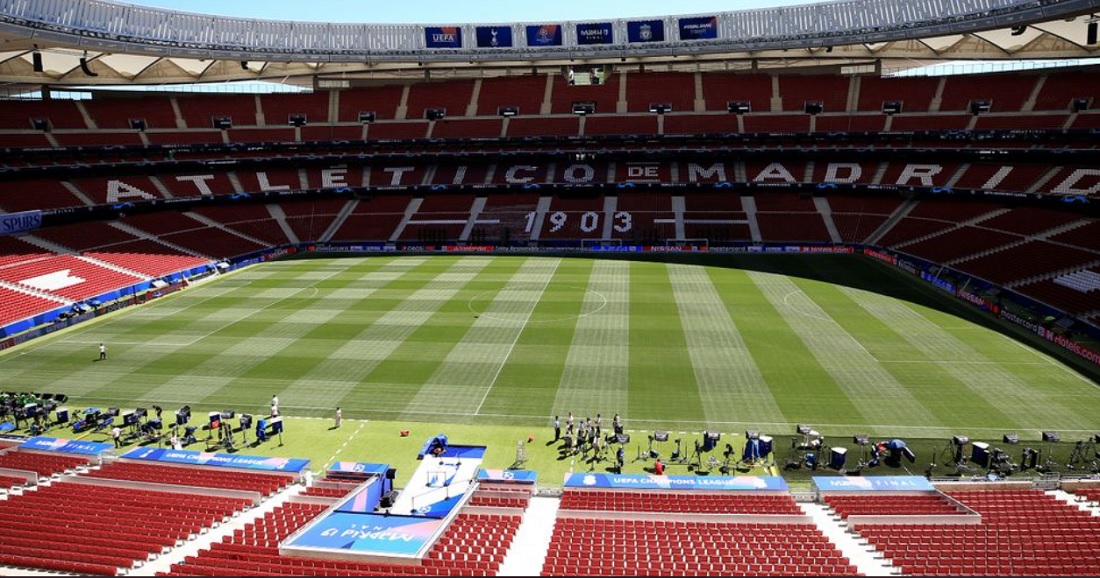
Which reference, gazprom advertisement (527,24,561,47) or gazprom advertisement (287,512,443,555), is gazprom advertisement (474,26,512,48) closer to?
gazprom advertisement (527,24,561,47)

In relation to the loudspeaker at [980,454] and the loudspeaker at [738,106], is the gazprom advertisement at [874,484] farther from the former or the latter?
the loudspeaker at [738,106]

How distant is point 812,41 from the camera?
217 feet

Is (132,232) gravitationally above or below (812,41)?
below

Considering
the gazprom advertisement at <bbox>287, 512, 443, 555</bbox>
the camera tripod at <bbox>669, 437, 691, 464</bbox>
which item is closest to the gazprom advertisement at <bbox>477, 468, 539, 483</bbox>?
the gazprom advertisement at <bbox>287, 512, 443, 555</bbox>

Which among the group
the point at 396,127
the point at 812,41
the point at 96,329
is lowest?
the point at 96,329

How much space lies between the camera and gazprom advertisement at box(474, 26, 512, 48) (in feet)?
245

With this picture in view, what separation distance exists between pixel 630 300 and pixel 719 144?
36.5m

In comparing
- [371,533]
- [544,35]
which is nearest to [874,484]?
[371,533]

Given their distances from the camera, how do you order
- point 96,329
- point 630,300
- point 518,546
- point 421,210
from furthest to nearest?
point 421,210, point 630,300, point 96,329, point 518,546

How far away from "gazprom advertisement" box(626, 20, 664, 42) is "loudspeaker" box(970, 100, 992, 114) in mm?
32002

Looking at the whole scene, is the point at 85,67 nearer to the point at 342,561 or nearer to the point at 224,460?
the point at 224,460

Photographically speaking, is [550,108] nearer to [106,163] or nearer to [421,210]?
[421,210]

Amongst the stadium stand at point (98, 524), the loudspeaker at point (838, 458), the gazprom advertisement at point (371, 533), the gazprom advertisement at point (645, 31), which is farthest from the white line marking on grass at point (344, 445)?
the gazprom advertisement at point (645, 31)

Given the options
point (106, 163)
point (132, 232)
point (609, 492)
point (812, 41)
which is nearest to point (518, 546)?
point (609, 492)
